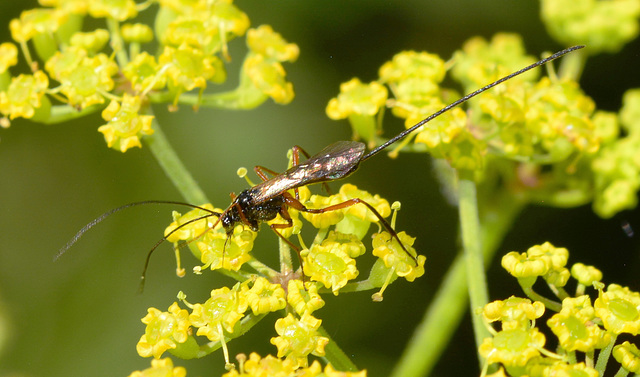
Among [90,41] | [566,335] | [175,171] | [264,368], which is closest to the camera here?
[264,368]

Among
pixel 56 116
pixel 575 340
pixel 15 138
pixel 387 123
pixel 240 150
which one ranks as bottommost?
pixel 575 340

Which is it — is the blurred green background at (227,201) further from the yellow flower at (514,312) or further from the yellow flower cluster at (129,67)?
the yellow flower at (514,312)

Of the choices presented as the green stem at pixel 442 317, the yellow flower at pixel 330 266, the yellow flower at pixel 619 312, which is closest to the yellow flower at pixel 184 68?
the yellow flower at pixel 330 266

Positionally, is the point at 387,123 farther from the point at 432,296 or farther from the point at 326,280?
the point at 326,280

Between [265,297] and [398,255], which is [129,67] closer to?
[265,297]

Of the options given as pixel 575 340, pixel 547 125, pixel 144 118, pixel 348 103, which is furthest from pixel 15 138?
pixel 575 340

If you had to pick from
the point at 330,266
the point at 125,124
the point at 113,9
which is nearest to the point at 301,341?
the point at 330,266
